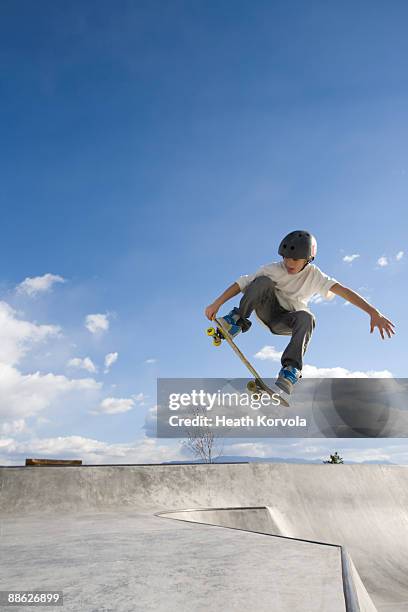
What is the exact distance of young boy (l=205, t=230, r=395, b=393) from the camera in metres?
6.23

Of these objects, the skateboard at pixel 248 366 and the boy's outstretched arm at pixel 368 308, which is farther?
the skateboard at pixel 248 366

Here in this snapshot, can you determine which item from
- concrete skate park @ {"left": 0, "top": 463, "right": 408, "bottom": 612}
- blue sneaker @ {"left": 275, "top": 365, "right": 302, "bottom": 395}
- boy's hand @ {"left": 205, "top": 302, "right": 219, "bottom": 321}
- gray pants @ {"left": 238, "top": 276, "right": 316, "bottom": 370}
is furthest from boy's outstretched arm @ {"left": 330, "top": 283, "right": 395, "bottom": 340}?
concrete skate park @ {"left": 0, "top": 463, "right": 408, "bottom": 612}

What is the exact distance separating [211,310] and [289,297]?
1.06m

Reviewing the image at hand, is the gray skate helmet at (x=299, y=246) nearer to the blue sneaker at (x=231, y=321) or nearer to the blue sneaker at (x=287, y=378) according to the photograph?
the blue sneaker at (x=231, y=321)

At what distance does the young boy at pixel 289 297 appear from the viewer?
6.23 m

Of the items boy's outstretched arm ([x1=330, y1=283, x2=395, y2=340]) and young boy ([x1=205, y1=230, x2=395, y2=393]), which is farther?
young boy ([x1=205, y1=230, x2=395, y2=393])

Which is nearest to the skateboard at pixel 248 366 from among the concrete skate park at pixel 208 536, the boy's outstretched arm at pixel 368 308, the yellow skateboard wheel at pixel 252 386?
the yellow skateboard wheel at pixel 252 386

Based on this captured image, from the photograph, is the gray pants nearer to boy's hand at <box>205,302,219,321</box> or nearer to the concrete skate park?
boy's hand at <box>205,302,219,321</box>

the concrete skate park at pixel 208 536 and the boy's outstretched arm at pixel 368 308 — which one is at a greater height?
the boy's outstretched arm at pixel 368 308

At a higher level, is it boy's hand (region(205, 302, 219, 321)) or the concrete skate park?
boy's hand (region(205, 302, 219, 321))

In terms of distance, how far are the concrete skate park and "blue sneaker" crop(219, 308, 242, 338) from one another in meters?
1.98

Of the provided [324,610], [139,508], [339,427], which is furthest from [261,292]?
[339,427]

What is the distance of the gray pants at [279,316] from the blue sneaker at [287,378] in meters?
0.07

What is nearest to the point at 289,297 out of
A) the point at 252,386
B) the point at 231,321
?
the point at 231,321
